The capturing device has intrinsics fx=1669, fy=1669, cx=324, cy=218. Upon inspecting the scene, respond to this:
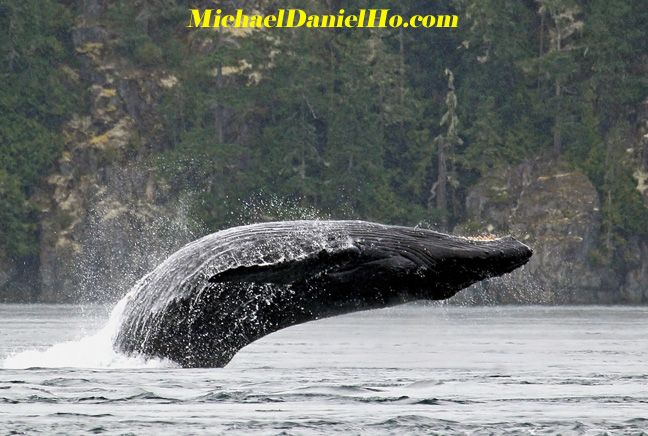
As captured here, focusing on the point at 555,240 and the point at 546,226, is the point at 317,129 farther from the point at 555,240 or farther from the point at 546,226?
the point at 555,240

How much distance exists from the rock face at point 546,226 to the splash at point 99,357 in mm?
66775

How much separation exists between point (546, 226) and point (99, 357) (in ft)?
242

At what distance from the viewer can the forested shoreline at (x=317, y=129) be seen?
9638cm

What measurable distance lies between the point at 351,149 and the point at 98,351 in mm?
78769

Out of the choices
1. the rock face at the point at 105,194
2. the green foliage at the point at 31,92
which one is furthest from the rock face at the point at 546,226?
the green foliage at the point at 31,92

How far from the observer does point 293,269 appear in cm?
2034

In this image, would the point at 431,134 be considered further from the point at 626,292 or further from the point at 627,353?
the point at 627,353

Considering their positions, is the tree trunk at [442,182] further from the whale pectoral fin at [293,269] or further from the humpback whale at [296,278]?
the whale pectoral fin at [293,269]

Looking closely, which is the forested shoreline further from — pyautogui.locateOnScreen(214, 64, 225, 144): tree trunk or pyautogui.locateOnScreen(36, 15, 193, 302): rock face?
pyautogui.locateOnScreen(214, 64, 225, 144): tree trunk

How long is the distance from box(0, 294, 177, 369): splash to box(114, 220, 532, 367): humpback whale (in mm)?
222

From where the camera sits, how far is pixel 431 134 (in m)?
107

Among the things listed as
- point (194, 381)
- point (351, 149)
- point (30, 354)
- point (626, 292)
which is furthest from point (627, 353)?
point (351, 149)

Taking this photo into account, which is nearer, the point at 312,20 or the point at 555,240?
the point at 555,240

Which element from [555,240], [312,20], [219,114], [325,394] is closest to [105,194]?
[219,114]
